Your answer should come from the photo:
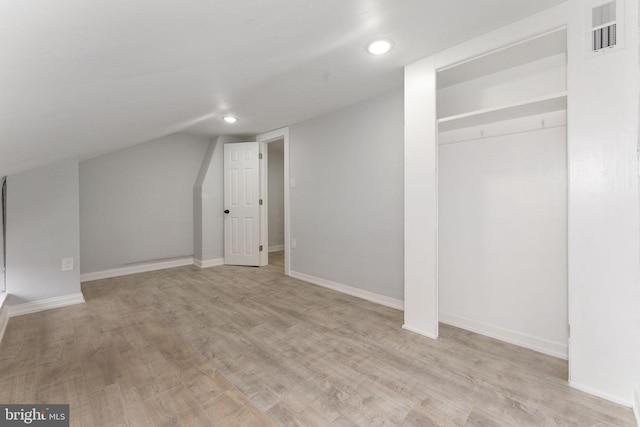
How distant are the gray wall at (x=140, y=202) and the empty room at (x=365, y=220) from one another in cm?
81

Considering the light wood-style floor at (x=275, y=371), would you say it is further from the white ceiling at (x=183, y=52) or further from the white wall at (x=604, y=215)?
the white ceiling at (x=183, y=52)

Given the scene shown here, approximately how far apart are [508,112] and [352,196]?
163 centimetres

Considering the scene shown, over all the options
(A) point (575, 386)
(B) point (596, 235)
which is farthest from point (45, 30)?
(A) point (575, 386)

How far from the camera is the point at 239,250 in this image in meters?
4.55

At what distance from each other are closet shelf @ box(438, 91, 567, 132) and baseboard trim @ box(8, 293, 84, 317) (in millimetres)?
4021

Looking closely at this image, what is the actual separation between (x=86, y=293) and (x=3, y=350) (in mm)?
1332

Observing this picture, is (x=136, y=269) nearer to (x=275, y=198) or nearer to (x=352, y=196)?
(x=275, y=198)

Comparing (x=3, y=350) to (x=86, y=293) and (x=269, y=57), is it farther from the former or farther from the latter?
(x=269, y=57)

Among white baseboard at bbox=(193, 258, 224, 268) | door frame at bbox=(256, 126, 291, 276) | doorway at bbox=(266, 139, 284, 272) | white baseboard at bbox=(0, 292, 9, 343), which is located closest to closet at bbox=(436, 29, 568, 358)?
door frame at bbox=(256, 126, 291, 276)

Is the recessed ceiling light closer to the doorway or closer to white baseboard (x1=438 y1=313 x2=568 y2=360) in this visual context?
white baseboard (x1=438 y1=313 x2=568 y2=360)

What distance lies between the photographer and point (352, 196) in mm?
3129

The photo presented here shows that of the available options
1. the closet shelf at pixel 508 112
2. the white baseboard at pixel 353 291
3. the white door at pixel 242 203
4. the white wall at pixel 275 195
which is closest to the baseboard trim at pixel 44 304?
the white door at pixel 242 203

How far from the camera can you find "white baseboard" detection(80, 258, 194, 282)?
3740 millimetres

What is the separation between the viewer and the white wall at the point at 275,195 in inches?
239
